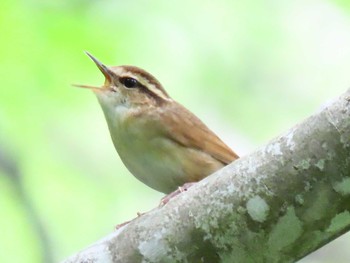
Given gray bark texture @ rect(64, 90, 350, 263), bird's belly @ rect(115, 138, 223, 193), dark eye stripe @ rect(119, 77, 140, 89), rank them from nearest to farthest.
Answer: gray bark texture @ rect(64, 90, 350, 263)
bird's belly @ rect(115, 138, 223, 193)
dark eye stripe @ rect(119, 77, 140, 89)

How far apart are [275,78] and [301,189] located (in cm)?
421

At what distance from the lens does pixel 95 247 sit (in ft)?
10.2

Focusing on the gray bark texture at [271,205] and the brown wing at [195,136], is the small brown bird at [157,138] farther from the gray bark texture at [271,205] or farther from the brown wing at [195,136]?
the gray bark texture at [271,205]

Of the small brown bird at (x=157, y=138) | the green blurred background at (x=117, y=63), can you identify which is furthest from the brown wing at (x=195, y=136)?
the green blurred background at (x=117, y=63)

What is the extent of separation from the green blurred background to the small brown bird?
1315mm

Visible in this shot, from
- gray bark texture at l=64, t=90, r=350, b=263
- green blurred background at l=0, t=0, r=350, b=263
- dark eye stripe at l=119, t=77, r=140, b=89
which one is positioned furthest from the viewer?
green blurred background at l=0, t=0, r=350, b=263

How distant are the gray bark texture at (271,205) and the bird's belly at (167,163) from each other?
99 cm

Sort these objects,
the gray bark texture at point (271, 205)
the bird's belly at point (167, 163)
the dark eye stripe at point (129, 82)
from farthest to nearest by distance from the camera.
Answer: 1. the dark eye stripe at point (129, 82)
2. the bird's belly at point (167, 163)
3. the gray bark texture at point (271, 205)

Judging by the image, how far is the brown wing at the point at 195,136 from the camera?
4062mm

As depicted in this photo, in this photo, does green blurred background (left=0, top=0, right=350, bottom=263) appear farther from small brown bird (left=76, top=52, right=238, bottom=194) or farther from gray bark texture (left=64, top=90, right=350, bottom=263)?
gray bark texture (left=64, top=90, right=350, bottom=263)

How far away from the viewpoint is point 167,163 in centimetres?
399

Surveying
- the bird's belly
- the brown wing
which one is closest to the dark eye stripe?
the brown wing

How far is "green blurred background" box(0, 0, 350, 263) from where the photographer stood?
19.3 ft

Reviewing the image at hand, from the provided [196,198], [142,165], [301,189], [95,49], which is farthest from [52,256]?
[301,189]
